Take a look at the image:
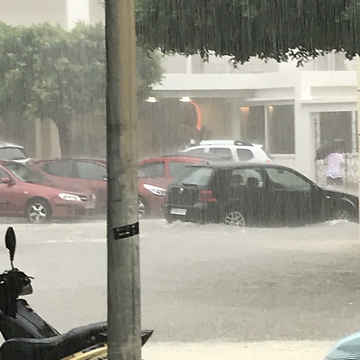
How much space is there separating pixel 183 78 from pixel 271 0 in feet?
3.81

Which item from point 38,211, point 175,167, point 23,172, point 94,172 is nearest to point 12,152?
point 23,172

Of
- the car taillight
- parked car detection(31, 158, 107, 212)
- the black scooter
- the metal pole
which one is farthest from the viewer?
the car taillight

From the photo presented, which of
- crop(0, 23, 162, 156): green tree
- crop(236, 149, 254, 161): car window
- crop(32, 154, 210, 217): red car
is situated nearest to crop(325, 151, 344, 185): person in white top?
crop(236, 149, 254, 161): car window

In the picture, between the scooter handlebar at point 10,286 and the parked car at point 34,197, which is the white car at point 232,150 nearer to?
the parked car at point 34,197

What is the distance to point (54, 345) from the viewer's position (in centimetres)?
343

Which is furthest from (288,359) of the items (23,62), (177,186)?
(23,62)

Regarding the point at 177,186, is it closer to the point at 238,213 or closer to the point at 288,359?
the point at 238,213

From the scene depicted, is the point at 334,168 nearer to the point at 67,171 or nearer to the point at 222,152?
the point at 222,152

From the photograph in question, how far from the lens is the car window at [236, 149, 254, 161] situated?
5719mm

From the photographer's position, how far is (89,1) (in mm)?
5508

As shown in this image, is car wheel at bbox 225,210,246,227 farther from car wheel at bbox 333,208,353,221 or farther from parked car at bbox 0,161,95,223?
parked car at bbox 0,161,95,223

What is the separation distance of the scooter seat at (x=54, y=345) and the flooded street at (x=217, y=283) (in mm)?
1532

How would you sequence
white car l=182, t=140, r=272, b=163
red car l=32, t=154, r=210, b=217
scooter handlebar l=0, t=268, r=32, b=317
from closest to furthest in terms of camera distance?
scooter handlebar l=0, t=268, r=32, b=317 < red car l=32, t=154, r=210, b=217 < white car l=182, t=140, r=272, b=163

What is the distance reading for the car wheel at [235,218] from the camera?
586 cm
